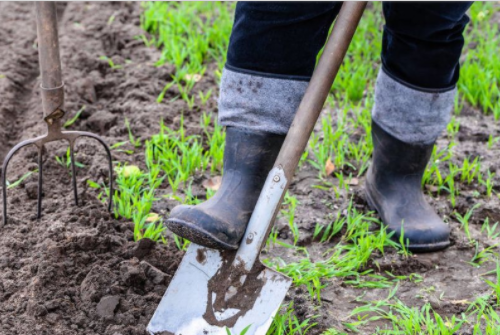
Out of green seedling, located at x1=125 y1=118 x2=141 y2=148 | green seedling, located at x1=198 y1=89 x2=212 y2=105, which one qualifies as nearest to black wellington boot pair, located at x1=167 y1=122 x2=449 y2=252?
green seedling, located at x1=125 y1=118 x2=141 y2=148

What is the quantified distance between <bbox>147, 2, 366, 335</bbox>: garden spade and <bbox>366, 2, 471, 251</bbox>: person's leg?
33 cm

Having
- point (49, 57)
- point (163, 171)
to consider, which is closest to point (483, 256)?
point (163, 171)

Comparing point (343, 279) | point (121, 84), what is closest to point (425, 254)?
point (343, 279)

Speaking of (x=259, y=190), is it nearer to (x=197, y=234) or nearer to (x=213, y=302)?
(x=197, y=234)

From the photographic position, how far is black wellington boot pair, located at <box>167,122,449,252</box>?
6.55ft

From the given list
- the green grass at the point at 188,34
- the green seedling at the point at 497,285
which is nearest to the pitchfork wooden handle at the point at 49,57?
the green grass at the point at 188,34

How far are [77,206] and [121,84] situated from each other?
45.7 inches

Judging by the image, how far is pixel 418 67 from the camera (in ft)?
7.65

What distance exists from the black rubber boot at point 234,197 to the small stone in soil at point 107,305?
286mm

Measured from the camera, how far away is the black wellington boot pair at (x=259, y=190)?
6.55ft

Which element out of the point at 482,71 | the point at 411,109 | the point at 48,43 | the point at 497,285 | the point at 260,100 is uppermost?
the point at 48,43

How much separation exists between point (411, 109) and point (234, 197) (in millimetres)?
763

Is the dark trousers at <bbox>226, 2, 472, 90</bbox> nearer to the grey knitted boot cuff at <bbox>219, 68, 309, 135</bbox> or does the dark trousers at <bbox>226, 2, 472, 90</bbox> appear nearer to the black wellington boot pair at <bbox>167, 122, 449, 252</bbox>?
the grey knitted boot cuff at <bbox>219, 68, 309, 135</bbox>

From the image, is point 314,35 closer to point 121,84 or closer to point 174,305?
point 174,305
